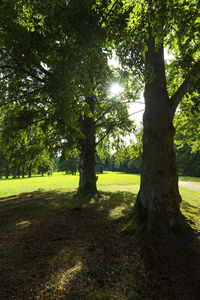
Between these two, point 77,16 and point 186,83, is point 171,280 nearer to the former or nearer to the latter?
point 186,83

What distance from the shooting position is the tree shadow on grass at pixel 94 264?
7.45ft

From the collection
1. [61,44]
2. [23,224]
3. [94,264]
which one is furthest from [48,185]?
[61,44]

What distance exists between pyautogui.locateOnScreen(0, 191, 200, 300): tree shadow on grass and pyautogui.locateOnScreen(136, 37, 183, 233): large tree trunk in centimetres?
61

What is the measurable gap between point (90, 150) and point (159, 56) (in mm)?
6494

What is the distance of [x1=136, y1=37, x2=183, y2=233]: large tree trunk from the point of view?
4.00 m

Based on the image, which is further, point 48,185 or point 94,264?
point 48,185

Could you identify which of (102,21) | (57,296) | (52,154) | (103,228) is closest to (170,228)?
(103,228)

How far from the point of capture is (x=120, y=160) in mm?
12188

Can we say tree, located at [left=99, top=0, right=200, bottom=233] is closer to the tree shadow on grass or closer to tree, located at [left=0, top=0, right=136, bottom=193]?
tree, located at [left=0, top=0, right=136, bottom=193]

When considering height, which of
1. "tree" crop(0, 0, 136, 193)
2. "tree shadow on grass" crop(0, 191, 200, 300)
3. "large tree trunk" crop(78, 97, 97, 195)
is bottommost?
"tree shadow on grass" crop(0, 191, 200, 300)

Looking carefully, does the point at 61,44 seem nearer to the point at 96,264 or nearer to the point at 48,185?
the point at 96,264

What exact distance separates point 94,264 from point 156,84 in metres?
5.22

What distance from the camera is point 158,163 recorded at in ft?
13.7

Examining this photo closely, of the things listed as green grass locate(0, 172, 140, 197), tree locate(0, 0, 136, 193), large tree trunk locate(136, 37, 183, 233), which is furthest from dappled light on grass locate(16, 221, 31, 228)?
green grass locate(0, 172, 140, 197)
